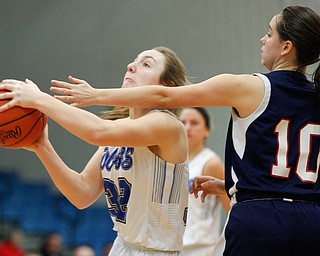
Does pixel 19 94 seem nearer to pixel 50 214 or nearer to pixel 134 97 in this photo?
pixel 134 97

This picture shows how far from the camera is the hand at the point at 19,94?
2729 millimetres

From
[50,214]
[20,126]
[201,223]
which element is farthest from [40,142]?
[50,214]

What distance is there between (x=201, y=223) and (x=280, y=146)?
2.50 metres

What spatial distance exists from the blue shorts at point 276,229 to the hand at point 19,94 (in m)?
0.98

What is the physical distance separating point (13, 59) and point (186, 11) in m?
2.80

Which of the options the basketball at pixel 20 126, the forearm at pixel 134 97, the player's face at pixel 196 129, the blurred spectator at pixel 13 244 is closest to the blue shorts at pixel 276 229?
the forearm at pixel 134 97

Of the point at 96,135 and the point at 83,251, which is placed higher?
the point at 96,135

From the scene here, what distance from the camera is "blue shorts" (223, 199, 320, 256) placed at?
97.9 inches

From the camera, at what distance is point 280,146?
8.42ft

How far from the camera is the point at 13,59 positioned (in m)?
7.20

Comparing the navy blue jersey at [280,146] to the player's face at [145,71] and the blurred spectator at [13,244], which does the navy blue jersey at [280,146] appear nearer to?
the player's face at [145,71]

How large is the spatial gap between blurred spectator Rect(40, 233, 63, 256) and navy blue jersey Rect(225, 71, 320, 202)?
4.55m

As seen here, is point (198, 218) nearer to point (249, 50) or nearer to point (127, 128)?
point (249, 50)

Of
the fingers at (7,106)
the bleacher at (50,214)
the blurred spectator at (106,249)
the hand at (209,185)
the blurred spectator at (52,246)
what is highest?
the fingers at (7,106)
